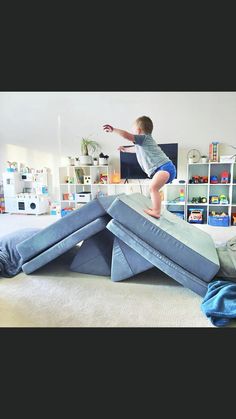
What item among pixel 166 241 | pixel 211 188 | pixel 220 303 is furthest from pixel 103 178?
pixel 220 303

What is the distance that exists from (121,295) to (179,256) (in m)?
0.51

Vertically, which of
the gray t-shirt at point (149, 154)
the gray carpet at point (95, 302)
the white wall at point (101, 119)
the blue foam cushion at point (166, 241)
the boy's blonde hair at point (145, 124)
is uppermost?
the white wall at point (101, 119)

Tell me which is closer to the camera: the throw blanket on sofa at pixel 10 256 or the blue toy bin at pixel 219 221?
the throw blanket on sofa at pixel 10 256

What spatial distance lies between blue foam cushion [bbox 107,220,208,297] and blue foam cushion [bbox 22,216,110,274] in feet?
0.40

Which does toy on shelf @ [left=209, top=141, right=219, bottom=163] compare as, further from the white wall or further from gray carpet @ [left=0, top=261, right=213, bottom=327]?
gray carpet @ [left=0, top=261, right=213, bottom=327]

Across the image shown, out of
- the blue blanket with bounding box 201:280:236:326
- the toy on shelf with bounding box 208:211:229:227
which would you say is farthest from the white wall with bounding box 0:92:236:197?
the blue blanket with bounding box 201:280:236:326

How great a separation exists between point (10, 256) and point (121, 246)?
112 centimetres

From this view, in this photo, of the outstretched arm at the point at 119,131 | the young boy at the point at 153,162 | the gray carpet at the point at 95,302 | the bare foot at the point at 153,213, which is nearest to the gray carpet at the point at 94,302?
the gray carpet at the point at 95,302

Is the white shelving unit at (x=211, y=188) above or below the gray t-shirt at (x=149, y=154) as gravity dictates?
below

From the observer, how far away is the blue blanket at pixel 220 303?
156 centimetres

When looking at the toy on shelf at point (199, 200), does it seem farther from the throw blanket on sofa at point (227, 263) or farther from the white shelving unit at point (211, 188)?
the throw blanket on sofa at point (227, 263)

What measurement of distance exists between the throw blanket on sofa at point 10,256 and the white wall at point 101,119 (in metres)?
2.96

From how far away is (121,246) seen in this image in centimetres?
213

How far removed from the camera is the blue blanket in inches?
61.6
